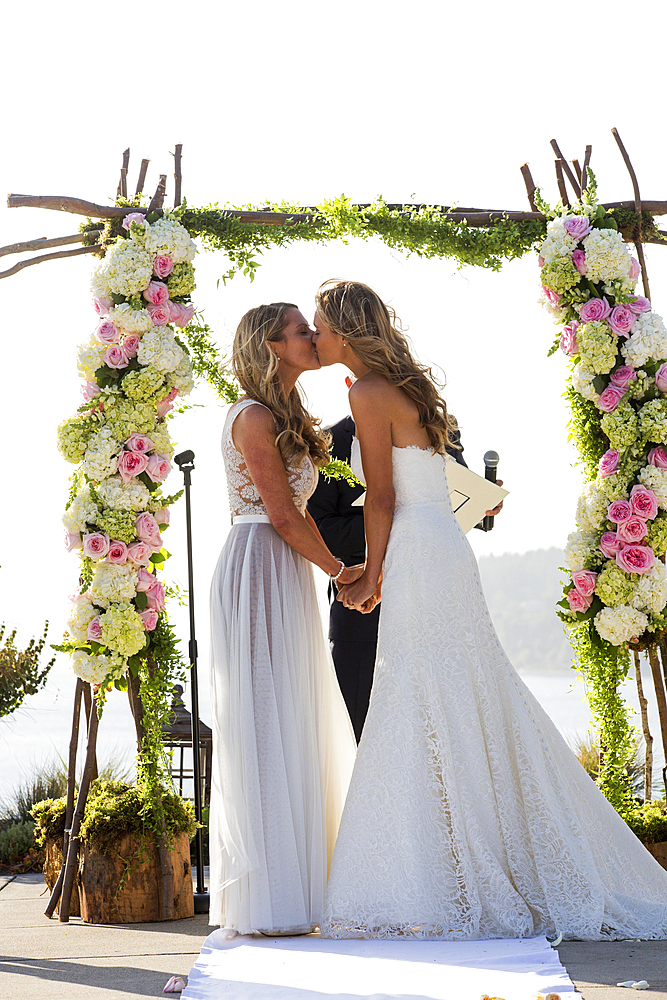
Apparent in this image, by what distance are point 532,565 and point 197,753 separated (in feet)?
150

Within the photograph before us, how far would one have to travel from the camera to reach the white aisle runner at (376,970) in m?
2.62

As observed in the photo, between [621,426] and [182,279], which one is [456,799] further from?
[182,279]

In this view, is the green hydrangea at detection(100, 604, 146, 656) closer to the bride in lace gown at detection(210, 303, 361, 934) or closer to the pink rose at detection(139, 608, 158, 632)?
the pink rose at detection(139, 608, 158, 632)

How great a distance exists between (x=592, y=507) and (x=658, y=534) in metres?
0.33

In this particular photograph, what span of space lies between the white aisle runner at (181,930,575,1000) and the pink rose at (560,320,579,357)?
277 cm

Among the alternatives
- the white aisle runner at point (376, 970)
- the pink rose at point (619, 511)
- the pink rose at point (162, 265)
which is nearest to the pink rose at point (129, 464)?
the pink rose at point (162, 265)

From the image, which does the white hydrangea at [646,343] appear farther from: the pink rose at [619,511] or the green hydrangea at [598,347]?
the pink rose at [619,511]

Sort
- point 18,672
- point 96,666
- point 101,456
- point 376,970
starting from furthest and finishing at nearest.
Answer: point 18,672 → point 101,456 → point 96,666 → point 376,970

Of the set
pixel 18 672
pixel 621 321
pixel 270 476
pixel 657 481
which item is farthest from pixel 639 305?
pixel 18 672

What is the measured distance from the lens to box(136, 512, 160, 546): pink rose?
441cm

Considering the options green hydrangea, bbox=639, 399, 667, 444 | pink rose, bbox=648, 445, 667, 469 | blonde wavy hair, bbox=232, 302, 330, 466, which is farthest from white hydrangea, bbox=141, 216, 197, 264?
pink rose, bbox=648, 445, 667, 469

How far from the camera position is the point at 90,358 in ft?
14.7

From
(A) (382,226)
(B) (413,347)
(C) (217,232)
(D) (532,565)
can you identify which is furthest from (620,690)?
(D) (532,565)

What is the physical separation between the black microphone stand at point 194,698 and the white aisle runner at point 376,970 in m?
1.32
